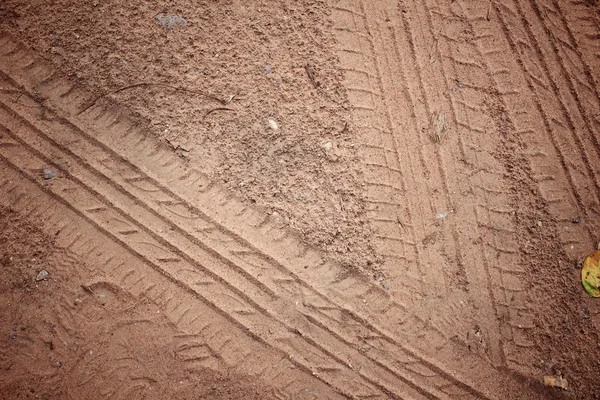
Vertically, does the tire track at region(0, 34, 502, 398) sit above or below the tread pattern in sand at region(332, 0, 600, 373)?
below

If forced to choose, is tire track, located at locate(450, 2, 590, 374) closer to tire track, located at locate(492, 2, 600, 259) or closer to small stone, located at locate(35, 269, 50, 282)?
tire track, located at locate(492, 2, 600, 259)

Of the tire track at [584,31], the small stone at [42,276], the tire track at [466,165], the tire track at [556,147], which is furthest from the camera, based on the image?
the tire track at [584,31]

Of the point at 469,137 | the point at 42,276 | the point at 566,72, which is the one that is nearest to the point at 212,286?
the point at 42,276

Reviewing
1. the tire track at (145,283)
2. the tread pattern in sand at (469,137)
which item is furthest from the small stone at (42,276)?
the tread pattern in sand at (469,137)

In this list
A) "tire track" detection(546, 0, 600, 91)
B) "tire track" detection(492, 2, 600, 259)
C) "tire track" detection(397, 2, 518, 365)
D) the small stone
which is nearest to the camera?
the small stone

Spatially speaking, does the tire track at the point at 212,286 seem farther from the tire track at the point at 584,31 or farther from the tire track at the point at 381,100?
the tire track at the point at 584,31

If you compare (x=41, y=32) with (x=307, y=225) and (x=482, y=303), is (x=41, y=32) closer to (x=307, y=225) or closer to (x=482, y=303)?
(x=307, y=225)

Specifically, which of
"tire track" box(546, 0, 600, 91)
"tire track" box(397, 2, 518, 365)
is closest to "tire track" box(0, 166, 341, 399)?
"tire track" box(397, 2, 518, 365)

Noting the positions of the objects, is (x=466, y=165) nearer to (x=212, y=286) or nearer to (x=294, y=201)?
(x=294, y=201)

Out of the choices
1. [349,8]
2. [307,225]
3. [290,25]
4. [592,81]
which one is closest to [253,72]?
[290,25]
